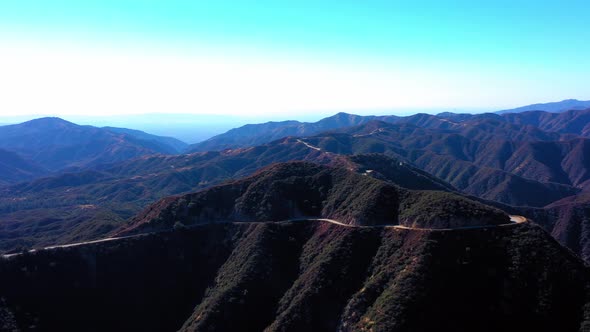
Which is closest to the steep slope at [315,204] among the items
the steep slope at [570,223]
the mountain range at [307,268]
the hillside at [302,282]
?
the mountain range at [307,268]

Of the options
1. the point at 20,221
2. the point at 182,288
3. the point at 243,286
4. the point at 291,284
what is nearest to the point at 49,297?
the point at 182,288

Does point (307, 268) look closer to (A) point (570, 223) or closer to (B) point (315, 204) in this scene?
(B) point (315, 204)

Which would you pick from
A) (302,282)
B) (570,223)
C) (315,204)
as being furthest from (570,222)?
(302,282)

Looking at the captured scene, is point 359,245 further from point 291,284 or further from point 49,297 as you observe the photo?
point 49,297

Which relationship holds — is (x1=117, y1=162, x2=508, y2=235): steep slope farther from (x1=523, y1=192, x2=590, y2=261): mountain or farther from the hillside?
(x1=523, y1=192, x2=590, y2=261): mountain

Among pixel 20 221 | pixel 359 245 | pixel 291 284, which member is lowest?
pixel 20 221

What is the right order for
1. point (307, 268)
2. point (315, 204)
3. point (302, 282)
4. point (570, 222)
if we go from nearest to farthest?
point (302, 282) → point (307, 268) → point (315, 204) → point (570, 222)
